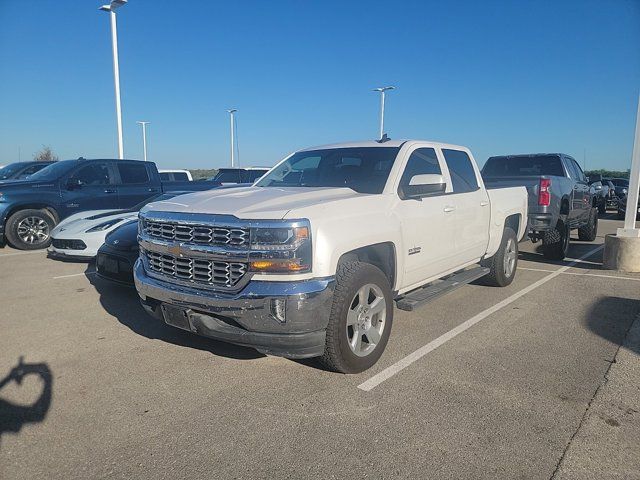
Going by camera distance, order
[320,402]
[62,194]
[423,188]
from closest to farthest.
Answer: [320,402]
[423,188]
[62,194]

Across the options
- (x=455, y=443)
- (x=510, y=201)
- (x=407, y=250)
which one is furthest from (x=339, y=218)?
(x=510, y=201)

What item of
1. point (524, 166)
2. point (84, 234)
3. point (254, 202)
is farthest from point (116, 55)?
point (254, 202)

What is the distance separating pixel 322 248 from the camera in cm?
335

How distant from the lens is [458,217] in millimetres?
5211

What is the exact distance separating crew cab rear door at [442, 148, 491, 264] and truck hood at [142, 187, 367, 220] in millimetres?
1568

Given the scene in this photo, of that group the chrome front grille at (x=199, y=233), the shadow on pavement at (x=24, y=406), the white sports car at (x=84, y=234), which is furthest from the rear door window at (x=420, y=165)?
the white sports car at (x=84, y=234)

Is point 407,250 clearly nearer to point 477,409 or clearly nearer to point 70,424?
point 477,409

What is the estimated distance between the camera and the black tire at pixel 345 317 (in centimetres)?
344

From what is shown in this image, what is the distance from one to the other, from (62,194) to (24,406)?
7886 mm

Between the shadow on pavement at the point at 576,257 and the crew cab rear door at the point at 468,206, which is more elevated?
the crew cab rear door at the point at 468,206

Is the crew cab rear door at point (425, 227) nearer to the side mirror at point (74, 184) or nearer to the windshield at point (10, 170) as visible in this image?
the side mirror at point (74, 184)

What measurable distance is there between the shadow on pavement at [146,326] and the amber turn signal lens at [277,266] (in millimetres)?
1210

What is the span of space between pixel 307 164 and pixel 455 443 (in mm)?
3388

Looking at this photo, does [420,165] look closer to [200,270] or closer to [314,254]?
[314,254]
